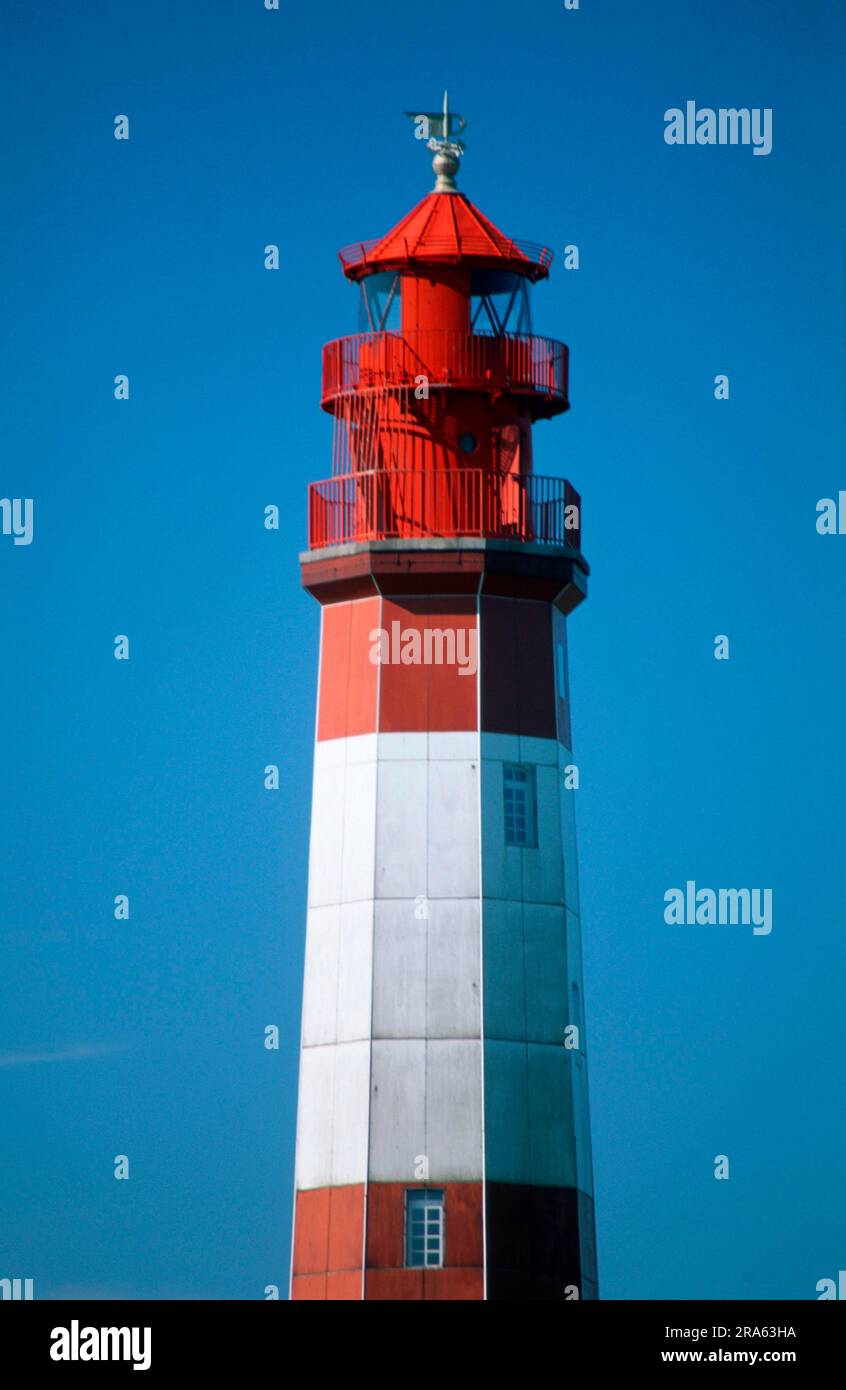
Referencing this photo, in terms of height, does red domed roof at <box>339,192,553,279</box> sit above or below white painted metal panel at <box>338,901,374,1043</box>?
above

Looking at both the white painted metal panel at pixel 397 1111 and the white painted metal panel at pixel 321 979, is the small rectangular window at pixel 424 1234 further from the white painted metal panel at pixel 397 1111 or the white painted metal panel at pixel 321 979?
the white painted metal panel at pixel 321 979

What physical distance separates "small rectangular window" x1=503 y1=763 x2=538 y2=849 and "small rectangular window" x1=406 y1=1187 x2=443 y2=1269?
5.64m

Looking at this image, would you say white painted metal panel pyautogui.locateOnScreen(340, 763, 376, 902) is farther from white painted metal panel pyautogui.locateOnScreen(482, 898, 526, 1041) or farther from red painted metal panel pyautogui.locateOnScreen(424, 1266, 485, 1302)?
red painted metal panel pyautogui.locateOnScreen(424, 1266, 485, 1302)

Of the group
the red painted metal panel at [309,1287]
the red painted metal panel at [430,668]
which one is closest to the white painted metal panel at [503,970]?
the red painted metal panel at [430,668]

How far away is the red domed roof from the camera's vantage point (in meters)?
57.7

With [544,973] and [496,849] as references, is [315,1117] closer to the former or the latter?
[544,973]

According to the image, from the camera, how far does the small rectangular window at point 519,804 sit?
185 feet

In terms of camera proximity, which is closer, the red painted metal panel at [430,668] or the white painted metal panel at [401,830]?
the white painted metal panel at [401,830]

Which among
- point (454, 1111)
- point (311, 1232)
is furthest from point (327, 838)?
point (311, 1232)

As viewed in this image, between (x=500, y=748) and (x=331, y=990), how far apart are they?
176 inches

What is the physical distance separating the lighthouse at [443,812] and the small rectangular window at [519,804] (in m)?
0.03

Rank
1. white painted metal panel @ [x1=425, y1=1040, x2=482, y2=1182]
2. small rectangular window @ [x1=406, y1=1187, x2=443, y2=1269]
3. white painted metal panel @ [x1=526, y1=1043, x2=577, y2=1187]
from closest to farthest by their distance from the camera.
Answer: small rectangular window @ [x1=406, y1=1187, x2=443, y2=1269] < white painted metal panel @ [x1=425, y1=1040, x2=482, y2=1182] < white painted metal panel @ [x1=526, y1=1043, x2=577, y2=1187]

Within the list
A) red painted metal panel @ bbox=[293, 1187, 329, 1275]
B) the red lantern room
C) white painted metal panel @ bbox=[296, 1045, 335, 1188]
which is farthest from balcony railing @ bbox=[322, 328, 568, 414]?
red painted metal panel @ bbox=[293, 1187, 329, 1275]
